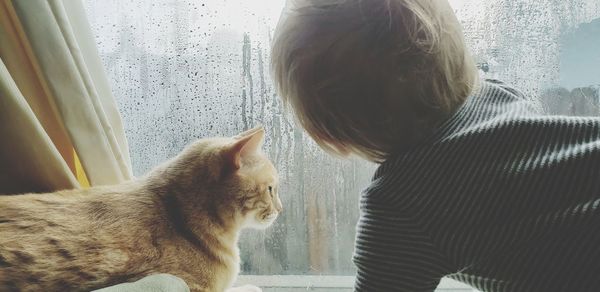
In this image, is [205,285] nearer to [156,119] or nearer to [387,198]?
[387,198]

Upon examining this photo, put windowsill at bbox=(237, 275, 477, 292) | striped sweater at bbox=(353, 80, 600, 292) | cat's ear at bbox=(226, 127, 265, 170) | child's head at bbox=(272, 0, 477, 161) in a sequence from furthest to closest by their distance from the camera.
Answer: windowsill at bbox=(237, 275, 477, 292)
cat's ear at bbox=(226, 127, 265, 170)
child's head at bbox=(272, 0, 477, 161)
striped sweater at bbox=(353, 80, 600, 292)

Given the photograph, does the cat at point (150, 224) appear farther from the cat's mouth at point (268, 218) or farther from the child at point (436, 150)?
the child at point (436, 150)

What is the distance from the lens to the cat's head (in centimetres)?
95

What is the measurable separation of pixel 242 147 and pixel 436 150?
1.20ft

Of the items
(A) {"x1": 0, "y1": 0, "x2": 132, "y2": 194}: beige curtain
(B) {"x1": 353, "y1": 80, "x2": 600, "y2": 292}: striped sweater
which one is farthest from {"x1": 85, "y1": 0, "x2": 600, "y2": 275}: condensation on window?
(B) {"x1": 353, "y1": 80, "x2": 600, "y2": 292}: striped sweater

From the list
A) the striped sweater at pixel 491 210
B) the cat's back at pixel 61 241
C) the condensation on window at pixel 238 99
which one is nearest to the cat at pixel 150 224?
the cat's back at pixel 61 241

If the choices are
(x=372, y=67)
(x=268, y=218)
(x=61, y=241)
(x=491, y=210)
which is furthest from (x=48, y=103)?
(x=491, y=210)

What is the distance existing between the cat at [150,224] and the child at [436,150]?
225mm

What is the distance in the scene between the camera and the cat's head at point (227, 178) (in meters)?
0.95

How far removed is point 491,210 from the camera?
27.8 inches

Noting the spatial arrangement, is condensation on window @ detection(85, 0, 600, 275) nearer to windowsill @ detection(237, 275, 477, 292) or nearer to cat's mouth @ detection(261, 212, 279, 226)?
windowsill @ detection(237, 275, 477, 292)

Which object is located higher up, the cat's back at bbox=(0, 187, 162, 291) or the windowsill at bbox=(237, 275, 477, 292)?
the cat's back at bbox=(0, 187, 162, 291)

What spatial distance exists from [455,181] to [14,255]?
2.06 ft

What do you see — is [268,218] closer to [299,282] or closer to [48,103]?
[299,282]
